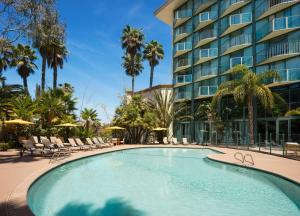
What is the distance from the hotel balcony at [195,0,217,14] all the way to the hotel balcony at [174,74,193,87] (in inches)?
336

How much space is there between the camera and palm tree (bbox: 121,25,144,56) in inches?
1906

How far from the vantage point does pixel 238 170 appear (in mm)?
15227

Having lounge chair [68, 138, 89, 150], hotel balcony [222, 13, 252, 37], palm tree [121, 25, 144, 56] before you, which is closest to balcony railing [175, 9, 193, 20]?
palm tree [121, 25, 144, 56]

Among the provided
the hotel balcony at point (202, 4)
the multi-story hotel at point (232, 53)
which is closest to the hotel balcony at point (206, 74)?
the multi-story hotel at point (232, 53)

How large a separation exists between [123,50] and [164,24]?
25.8 ft

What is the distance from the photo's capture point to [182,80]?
135 ft

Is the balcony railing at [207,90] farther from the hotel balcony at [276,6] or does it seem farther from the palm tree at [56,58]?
the palm tree at [56,58]

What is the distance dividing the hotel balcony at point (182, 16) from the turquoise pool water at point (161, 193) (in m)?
30.3

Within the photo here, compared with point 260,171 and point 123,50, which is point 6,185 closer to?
point 260,171

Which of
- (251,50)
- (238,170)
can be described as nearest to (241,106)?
(251,50)

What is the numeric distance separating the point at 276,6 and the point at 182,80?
15390mm

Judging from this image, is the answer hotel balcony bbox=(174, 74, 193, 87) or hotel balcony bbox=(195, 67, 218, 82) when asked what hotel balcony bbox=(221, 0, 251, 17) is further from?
hotel balcony bbox=(174, 74, 193, 87)

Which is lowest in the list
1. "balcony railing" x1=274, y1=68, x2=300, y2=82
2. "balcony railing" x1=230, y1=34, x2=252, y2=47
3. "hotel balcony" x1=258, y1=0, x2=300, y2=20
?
"balcony railing" x1=274, y1=68, x2=300, y2=82

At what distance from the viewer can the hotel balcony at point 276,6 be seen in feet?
92.9
